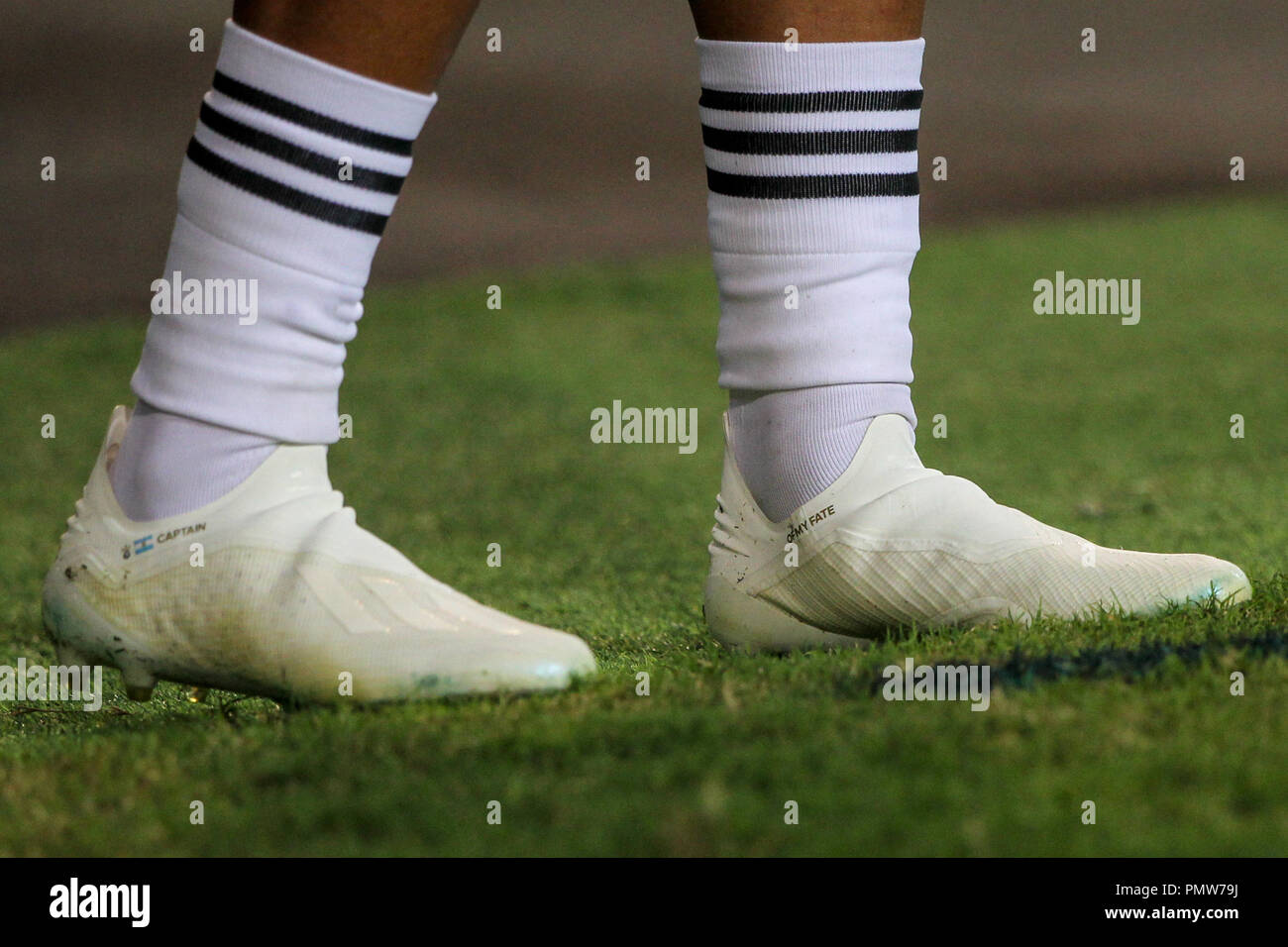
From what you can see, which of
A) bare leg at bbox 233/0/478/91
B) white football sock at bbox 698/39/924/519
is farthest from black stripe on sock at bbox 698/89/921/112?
bare leg at bbox 233/0/478/91

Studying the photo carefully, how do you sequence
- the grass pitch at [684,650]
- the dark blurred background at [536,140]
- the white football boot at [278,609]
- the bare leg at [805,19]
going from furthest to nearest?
the dark blurred background at [536,140]
the bare leg at [805,19]
the white football boot at [278,609]
the grass pitch at [684,650]

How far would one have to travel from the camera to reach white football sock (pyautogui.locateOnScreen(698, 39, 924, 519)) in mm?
918

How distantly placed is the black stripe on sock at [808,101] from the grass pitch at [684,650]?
1.15 feet

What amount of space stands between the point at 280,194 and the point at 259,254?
4cm

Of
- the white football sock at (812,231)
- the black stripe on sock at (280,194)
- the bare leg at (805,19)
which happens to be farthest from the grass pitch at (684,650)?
the bare leg at (805,19)

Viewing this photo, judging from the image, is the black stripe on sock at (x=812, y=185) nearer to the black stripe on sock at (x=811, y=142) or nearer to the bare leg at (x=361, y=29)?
the black stripe on sock at (x=811, y=142)

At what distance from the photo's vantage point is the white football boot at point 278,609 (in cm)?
77

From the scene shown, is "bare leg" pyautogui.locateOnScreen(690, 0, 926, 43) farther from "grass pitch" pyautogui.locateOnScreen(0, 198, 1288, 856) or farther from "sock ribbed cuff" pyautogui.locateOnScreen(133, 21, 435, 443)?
"grass pitch" pyautogui.locateOnScreen(0, 198, 1288, 856)

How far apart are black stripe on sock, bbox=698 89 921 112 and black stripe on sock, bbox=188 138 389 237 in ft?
0.87

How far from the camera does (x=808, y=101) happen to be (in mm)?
913

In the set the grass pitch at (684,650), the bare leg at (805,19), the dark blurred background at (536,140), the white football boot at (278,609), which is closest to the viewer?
the grass pitch at (684,650)

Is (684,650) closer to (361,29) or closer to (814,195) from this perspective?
(814,195)

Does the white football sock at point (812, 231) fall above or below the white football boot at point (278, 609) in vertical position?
above

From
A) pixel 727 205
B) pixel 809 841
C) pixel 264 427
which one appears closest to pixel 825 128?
pixel 727 205
